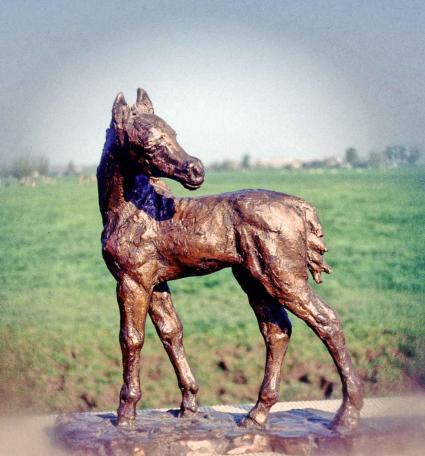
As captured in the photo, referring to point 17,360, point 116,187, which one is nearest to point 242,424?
point 116,187

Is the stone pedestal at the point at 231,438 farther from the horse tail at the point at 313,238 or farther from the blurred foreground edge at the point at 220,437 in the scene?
the horse tail at the point at 313,238

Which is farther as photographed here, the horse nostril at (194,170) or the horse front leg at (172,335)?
the horse front leg at (172,335)

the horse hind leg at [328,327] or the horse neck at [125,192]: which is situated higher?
the horse neck at [125,192]

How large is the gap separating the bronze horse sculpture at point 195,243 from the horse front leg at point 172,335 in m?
0.24

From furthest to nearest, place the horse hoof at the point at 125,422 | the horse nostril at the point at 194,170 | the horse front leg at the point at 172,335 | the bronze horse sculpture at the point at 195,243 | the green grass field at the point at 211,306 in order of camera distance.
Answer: the green grass field at the point at 211,306 → the horse front leg at the point at 172,335 → the horse hoof at the point at 125,422 → the bronze horse sculpture at the point at 195,243 → the horse nostril at the point at 194,170

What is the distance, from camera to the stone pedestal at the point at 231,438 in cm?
368

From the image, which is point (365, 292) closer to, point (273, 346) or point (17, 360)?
point (17, 360)

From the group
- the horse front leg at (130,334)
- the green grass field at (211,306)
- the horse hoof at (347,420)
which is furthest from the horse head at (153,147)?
the green grass field at (211,306)

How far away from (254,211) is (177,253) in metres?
0.45

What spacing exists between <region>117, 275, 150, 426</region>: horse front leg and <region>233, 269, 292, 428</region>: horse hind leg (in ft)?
1.76

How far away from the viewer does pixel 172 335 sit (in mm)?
4098

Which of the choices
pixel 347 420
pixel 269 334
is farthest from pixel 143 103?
pixel 347 420

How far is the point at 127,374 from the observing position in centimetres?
389

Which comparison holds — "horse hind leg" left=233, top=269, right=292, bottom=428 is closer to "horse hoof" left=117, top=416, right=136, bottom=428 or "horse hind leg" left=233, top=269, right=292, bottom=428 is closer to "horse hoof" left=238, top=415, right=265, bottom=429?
"horse hoof" left=238, top=415, right=265, bottom=429
